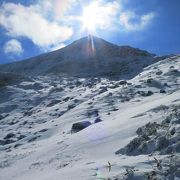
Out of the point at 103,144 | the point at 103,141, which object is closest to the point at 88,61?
the point at 103,141

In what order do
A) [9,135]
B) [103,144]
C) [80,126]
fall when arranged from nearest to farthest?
[103,144] → [80,126] → [9,135]

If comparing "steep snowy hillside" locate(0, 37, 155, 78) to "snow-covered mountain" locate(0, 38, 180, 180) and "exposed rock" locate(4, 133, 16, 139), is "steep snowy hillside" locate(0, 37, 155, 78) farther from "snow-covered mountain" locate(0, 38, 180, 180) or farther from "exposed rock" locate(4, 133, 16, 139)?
"exposed rock" locate(4, 133, 16, 139)

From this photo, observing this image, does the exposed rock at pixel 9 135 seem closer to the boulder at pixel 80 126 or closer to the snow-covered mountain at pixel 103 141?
the snow-covered mountain at pixel 103 141

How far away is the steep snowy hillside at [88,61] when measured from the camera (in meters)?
67.4

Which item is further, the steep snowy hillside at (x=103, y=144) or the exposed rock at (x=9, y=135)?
the exposed rock at (x=9, y=135)

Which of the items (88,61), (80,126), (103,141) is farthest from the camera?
(88,61)

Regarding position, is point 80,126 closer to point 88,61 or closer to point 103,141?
point 103,141

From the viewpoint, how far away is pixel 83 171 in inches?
396

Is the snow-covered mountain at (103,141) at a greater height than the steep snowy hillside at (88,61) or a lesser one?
lesser

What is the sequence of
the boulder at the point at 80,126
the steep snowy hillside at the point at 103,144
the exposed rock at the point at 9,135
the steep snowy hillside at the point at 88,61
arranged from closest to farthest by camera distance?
the steep snowy hillside at the point at 103,144 → the boulder at the point at 80,126 → the exposed rock at the point at 9,135 → the steep snowy hillside at the point at 88,61

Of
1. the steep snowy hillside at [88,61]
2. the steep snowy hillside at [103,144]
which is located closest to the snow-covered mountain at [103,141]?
the steep snowy hillside at [103,144]

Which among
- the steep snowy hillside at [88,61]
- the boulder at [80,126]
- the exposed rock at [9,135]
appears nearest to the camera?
the boulder at [80,126]

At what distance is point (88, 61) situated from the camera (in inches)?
3068

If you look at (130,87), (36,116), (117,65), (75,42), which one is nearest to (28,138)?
(36,116)
